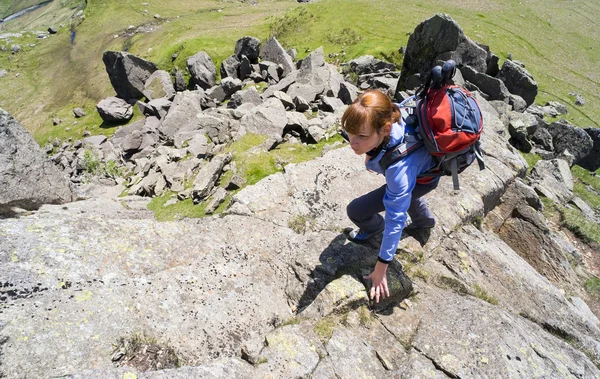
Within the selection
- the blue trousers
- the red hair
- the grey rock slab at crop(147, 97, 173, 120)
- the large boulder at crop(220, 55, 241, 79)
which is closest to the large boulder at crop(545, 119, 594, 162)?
the blue trousers

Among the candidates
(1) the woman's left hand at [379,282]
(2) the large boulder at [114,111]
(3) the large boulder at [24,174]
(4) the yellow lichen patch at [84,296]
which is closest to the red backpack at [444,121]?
(1) the woman's left hand at [379,282]

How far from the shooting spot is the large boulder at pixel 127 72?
4094cm

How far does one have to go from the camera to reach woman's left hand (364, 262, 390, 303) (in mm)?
6723

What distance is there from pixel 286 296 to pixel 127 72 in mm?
43101

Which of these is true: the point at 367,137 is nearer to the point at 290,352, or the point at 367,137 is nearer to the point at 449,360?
the point at 290,352

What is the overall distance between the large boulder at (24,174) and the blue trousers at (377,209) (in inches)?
464

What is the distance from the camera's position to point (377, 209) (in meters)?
7.93

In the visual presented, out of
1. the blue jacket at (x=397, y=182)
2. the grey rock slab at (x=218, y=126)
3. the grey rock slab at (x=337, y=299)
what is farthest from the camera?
the grey rock slab at (x=218, y=126)

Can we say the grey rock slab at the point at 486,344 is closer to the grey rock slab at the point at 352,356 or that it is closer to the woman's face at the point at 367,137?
the grey rock slab at the point at 352,356

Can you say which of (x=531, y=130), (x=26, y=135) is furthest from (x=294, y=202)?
(x=531, y=130)

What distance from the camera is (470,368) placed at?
6.14m

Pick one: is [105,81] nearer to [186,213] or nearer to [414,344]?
[186,213]

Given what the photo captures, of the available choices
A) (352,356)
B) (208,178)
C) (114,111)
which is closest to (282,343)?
(352,356)

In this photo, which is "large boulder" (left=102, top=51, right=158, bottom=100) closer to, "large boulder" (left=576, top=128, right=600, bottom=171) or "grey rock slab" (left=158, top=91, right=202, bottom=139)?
"grey rock slab" (left=158, top=91, right=202, bottom=139)
